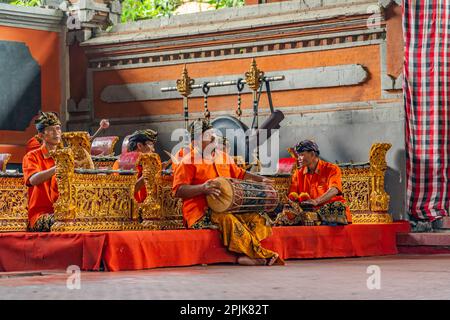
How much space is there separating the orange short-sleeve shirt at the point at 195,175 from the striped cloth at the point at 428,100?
11.0 feet

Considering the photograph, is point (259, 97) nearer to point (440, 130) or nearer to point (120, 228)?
point (440, 130)

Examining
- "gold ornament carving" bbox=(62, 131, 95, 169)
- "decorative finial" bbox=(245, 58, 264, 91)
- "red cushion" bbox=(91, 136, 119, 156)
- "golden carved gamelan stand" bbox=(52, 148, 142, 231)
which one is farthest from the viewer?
"decorative finial" bbox=(245, 58, 264, 91)

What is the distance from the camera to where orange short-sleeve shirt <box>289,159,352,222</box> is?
12234 millimetres

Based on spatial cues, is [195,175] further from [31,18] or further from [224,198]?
[31,18]

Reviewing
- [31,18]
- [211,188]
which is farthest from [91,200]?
[31,18]

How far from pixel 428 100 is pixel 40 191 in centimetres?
500

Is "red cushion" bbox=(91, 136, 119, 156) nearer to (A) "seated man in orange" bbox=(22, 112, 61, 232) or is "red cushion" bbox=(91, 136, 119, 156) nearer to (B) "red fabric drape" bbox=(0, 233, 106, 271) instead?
(A) "seated man in orange" bbox=(22, 112, 61, 232)

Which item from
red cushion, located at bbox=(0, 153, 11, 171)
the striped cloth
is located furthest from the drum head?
the striped cloth

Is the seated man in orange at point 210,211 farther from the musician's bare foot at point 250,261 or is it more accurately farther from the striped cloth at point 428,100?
the striped cloth at point 428,100

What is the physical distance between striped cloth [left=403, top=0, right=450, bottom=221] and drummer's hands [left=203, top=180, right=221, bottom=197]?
3735 millimetres

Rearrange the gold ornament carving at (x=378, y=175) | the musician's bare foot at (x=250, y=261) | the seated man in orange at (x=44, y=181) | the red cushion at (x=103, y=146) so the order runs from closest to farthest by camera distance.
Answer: the seated man in orange at (x=44, y=181), the musician's bare foot at (x=250, y=261), the gold ornament carving at (x=378, y=175), the red cushion at (x=103, y=146)

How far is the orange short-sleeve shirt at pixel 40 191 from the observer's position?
10727 millimetres

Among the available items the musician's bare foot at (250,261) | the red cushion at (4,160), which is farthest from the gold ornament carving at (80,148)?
the musician's bare foot at (250,261)

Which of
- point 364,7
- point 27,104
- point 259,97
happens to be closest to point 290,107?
point 259,97
